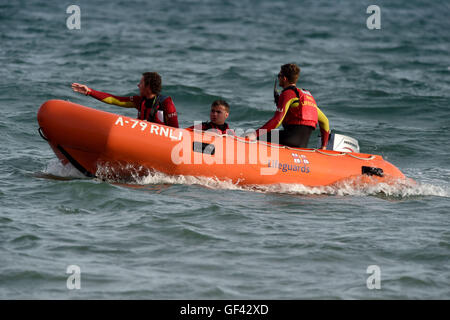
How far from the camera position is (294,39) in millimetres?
21094

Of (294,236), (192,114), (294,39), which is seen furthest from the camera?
(294,39)

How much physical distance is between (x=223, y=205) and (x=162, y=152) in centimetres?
94

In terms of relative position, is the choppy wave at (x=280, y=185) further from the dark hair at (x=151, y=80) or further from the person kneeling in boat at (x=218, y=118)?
the dark hair at (x=151, y=80)

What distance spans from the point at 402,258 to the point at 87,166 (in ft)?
11.2

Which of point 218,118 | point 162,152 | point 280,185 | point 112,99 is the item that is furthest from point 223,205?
point 112,99

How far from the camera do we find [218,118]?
709 centimetres

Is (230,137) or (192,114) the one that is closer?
(230,137)

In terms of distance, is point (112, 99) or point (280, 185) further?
point (112, 99)

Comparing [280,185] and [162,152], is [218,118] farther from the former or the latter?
[280,185]

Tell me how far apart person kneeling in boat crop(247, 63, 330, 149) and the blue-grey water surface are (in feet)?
2.15

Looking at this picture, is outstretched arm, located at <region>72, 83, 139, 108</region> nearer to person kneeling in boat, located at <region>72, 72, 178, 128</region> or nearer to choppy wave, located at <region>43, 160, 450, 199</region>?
Answer: person kneeling in boat, located at <region>72, 72, 178, 128</region>
